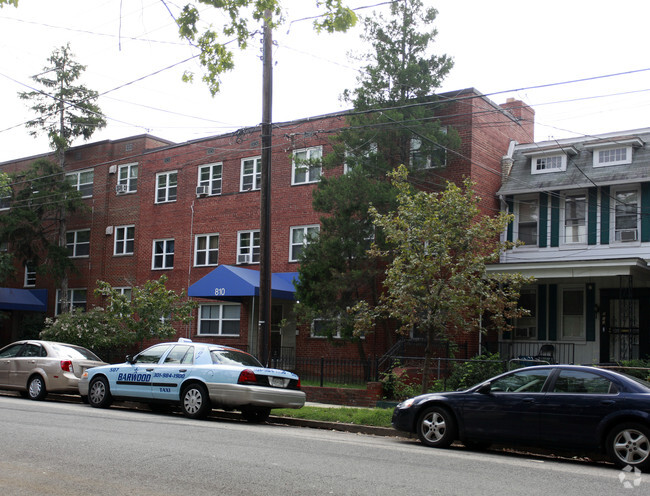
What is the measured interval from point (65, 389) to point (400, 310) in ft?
27.4

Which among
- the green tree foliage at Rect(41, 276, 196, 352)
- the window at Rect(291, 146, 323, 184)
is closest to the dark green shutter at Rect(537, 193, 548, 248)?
the window at Rect(291, 146, 323, 184)

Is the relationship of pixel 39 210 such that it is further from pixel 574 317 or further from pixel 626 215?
pixel 626 215

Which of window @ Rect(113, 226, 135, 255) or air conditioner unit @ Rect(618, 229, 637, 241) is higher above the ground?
window @ Rect(113, 226, 135, 255)

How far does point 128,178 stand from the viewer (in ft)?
108

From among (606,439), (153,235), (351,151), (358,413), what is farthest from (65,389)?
(153,235)

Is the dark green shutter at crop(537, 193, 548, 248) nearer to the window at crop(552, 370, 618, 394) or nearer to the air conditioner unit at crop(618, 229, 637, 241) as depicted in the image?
the air conditioner unit at crop(618, 229, 637, 241)

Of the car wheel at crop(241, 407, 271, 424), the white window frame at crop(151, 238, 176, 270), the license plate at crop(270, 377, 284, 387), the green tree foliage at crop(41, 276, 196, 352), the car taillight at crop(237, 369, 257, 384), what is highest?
the white window frame at crop(151, 238, 176, 270)

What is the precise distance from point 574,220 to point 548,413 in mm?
13552

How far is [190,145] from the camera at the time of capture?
30.4 meters

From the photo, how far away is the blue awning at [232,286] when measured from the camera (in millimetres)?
22938

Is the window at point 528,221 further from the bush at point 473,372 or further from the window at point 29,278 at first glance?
the window at point 29,278

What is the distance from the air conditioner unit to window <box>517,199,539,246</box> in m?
2.71

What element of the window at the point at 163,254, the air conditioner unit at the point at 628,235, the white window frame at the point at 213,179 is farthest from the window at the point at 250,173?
the air conditioner unit at the point at 628,235

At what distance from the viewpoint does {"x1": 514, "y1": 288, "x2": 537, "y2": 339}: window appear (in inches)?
875
